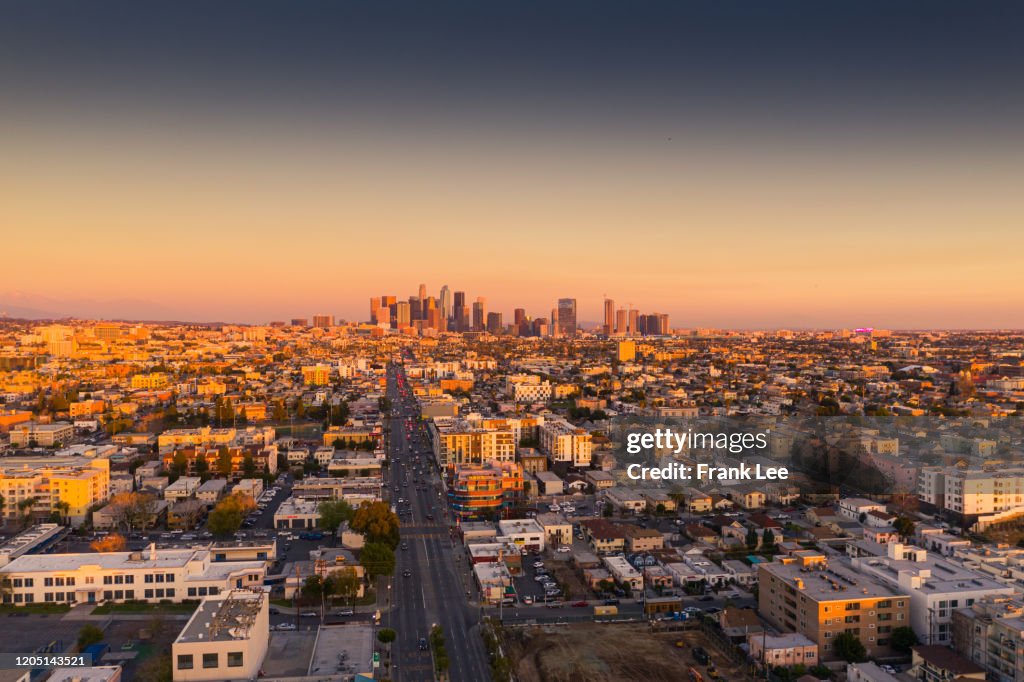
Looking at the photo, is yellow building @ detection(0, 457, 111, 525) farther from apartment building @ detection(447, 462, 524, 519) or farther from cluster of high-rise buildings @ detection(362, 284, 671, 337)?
cluster of high-rise buildings @ detection(362, 284, 671, 337)

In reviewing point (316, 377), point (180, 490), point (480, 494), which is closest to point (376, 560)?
point (480, 494)

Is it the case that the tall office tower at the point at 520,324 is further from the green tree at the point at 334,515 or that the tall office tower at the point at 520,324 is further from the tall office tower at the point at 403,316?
the green tree at the point at 334,515

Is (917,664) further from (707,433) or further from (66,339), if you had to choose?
(66,339)

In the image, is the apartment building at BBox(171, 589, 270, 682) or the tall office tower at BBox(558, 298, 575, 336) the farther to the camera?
the tall office tower at BBox(558, 298, 575, 336)

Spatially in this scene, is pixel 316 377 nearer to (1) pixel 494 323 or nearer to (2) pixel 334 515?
(2) pixel 334 515

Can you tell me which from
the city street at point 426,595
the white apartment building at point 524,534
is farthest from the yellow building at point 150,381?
the white apartment building at point 524,534

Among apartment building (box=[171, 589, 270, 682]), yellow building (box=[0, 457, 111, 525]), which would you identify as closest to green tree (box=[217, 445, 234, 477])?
yellow building (box=[0, 457, 111, 525])
